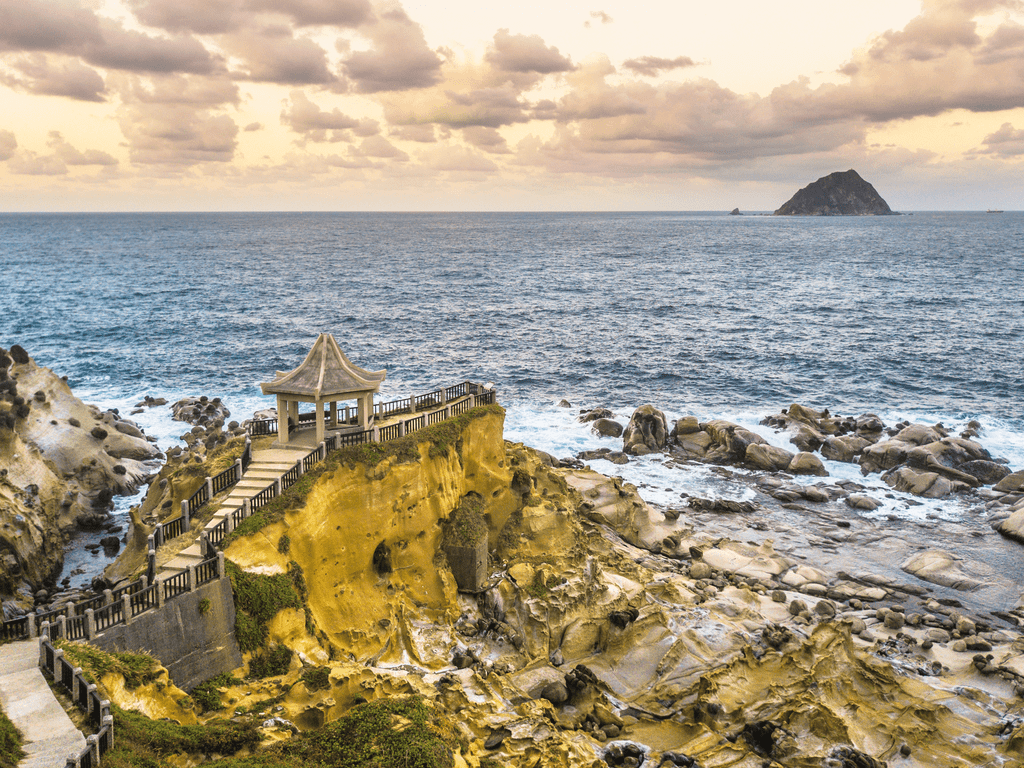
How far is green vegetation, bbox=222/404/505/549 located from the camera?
28.2 meters

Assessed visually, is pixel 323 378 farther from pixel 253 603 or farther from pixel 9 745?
pixel 9 745

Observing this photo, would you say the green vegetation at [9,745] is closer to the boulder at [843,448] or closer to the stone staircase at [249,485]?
the stone staircase at [249,485]

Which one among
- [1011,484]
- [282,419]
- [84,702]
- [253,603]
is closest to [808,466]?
[1011,484]

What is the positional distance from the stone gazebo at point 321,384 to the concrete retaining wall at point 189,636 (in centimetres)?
974

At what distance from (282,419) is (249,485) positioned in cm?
421

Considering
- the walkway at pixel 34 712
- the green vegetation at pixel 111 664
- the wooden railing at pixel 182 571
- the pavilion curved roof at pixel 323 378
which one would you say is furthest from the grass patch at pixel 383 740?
the pavilion curved roof at pixel 323 378

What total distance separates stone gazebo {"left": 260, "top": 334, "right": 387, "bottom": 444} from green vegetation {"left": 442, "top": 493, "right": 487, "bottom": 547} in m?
6.38

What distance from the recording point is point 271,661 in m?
26.4

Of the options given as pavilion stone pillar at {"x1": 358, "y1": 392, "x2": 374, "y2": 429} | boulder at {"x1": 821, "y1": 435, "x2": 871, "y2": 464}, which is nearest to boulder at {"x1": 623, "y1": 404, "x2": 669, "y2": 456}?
boulder at {"x1": 821, "y1": 435, "x2": 871, "y2": 464}

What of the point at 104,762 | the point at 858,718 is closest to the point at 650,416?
the point at 858,718

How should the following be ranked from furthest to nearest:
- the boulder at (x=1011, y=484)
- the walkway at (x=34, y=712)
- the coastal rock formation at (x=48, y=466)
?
the boulder at (x=1011, y=484) → the coastal rock formation at (x=48, y=466) → the walkway at (x=34, y=712)

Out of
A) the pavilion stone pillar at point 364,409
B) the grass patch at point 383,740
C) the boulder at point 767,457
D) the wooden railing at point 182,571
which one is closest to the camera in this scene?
the grass patch at point 383,740

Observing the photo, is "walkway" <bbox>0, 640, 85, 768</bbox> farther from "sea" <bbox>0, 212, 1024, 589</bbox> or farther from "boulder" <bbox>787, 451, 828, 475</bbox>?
"boulder" <bbox>787, 451, 828, 475</bbox>

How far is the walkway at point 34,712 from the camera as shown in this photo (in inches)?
674
